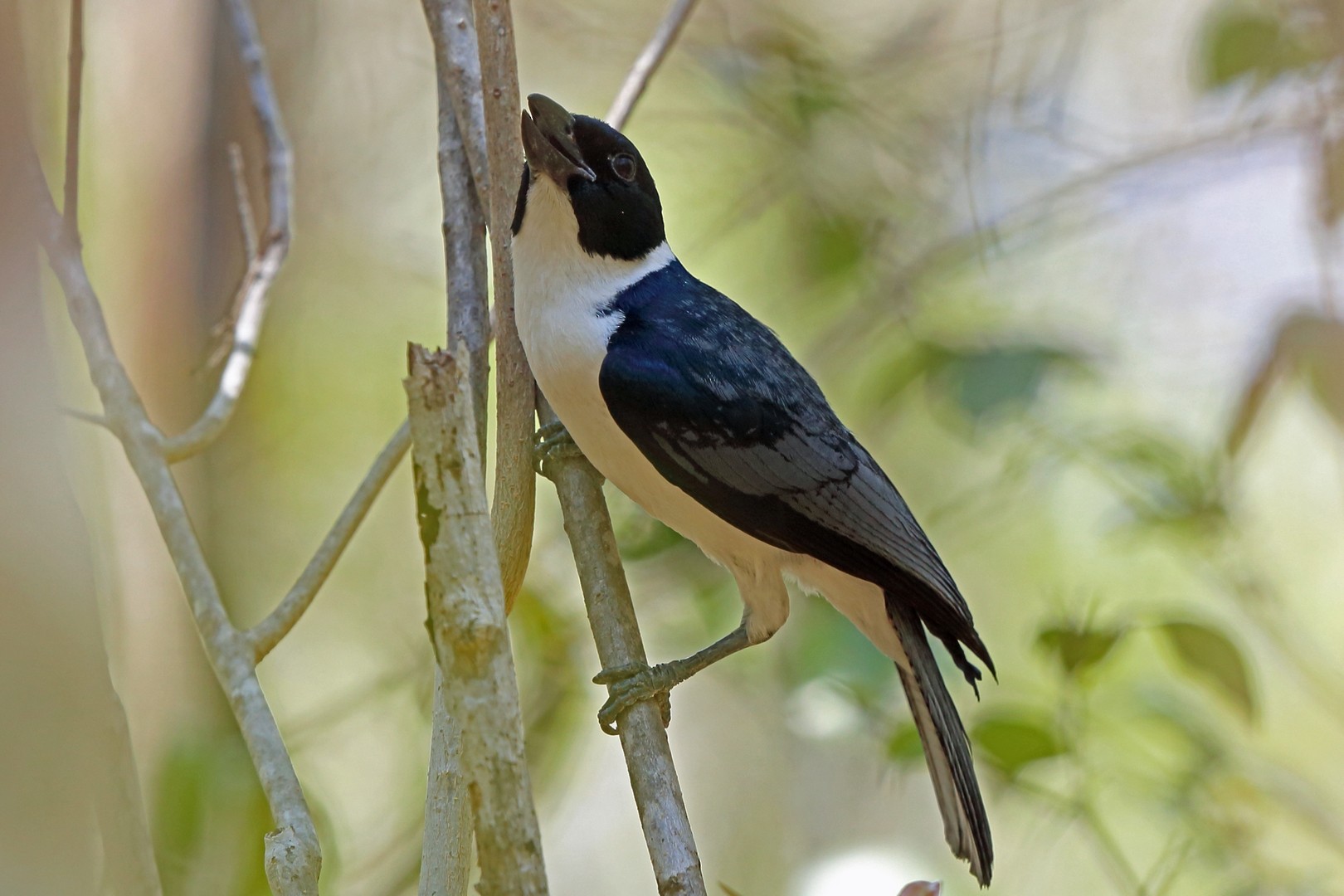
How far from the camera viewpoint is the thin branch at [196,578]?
1.72 m

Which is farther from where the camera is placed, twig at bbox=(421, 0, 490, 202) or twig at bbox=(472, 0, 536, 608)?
twig at bbox=(421, 0, 490, 202)

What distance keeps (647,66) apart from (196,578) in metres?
1.46

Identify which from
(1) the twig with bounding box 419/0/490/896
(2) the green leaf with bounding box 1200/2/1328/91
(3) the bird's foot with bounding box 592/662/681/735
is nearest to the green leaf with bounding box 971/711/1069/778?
(3) the bird's foot with bounding box 592/662/681/735

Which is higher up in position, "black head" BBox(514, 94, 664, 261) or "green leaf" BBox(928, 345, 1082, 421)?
"black head" BBox(514, 94, 664, 261)

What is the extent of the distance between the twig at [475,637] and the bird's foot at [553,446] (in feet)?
4.12

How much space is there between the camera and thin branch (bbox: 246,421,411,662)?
7.15 feet

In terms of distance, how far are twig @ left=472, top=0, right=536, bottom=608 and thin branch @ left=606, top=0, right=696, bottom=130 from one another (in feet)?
1.00

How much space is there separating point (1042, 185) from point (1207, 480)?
73.1 inches

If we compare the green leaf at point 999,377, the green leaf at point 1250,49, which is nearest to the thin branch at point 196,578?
the green leaf at point 999,377

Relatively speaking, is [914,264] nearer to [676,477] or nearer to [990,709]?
[990,709]

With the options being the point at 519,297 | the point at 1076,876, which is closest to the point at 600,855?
the point at 1076,876

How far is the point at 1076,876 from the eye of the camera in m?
5.66

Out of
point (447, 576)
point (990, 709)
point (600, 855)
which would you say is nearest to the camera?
point (447, 576)

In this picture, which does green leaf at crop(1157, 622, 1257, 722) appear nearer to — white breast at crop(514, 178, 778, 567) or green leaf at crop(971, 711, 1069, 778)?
green leaf at crop(971, 711, 1069, 778)
